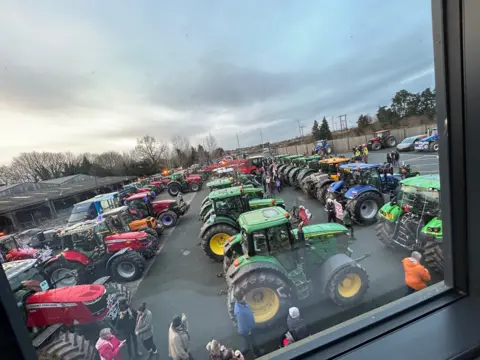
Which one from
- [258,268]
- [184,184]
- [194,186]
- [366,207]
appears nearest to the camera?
[258,268]

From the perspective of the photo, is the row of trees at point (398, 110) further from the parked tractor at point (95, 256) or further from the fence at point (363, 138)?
the parked tractor at point (95, 256)

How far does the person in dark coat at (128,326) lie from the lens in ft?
5.26

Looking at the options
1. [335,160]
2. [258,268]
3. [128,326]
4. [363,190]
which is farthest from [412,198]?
[128,326]

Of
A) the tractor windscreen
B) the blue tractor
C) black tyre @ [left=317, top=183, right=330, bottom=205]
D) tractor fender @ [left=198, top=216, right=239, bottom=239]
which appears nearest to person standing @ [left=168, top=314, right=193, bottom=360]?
tractor fender @ [left=198, top=216, right=239, bottom=239]

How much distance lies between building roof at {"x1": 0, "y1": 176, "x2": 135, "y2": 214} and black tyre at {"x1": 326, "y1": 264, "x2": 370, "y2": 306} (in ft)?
5.20

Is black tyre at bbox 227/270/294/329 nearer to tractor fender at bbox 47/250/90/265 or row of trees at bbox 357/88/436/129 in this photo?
row of trees at bbox 357/88/436/129

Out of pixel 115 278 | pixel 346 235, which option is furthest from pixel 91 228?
pixel 346 235

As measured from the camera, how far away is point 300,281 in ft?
6.13

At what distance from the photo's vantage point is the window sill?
14.6 inches

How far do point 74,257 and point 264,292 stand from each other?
237cm

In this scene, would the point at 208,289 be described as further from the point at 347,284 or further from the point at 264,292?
the point at 347,284

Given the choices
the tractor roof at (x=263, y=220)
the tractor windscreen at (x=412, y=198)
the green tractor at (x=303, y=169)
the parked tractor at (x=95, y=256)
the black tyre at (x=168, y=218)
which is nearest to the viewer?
the tractor roof at (x=263, y=220)

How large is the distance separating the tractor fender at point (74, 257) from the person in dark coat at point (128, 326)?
133cm

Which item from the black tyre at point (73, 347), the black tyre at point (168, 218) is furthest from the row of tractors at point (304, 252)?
the black tyre at point (168, 218)
